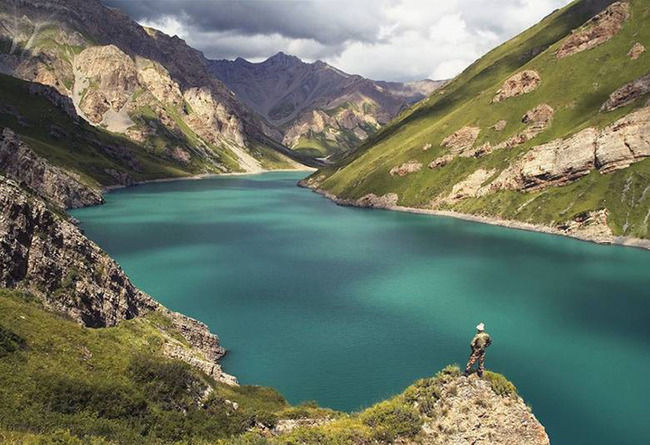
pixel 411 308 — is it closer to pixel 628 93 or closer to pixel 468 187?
pixel 468 187

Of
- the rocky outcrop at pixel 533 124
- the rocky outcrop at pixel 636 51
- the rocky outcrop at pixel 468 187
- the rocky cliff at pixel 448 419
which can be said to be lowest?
the rocky cliff at pixel 448 419

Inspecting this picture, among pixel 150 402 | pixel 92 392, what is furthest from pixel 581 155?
pixel 92 392


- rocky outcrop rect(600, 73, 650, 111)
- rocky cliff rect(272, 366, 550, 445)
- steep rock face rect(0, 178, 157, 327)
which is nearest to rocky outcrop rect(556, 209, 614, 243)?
rocky outcrop rect(600, 73, 650, 111)

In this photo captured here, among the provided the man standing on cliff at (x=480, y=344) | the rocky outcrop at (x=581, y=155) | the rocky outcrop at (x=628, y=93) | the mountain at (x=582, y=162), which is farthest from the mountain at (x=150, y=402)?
the rocky outcrop at (x=628, y=93)

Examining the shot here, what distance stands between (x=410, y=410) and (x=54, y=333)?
26690mm

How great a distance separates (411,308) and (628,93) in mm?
139380

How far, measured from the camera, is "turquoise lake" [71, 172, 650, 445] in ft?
170

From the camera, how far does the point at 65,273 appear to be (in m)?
50.6

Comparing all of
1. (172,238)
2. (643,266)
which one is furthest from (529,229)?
(172,238)

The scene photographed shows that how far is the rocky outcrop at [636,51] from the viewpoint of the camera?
595 feet

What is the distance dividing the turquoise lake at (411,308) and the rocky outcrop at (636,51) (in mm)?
93621

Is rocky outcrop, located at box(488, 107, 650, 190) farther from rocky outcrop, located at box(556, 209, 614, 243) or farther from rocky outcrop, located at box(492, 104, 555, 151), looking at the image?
rocky outcrop, located at box(556, 209, 614, 243)

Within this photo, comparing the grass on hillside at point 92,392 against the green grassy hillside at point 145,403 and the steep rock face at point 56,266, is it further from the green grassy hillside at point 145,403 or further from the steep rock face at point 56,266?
the steep rock face at point 56,266

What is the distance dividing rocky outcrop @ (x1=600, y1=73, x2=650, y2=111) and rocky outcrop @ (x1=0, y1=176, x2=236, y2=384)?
167888 millimetres
